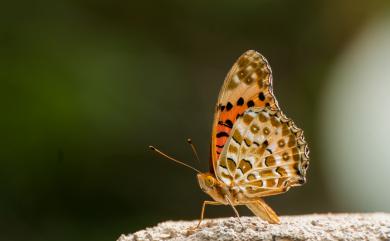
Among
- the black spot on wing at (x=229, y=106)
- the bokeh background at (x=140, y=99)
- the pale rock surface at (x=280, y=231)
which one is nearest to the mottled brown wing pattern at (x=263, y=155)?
the black spot on wing at (x=229, y=106)

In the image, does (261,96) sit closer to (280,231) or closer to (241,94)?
(241,94)

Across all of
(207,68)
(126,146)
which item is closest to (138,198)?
(126,146)

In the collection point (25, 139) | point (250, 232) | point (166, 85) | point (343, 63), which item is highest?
point (343, 63)

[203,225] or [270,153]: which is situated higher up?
[270,153]

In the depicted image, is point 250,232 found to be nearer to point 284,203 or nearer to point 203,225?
point 203,225

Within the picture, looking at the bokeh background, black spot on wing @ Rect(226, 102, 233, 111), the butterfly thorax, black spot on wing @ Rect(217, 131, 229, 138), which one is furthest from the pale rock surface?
the bokeh background

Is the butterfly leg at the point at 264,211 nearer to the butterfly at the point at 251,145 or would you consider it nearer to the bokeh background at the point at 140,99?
the butterfly at the point at 251,145
